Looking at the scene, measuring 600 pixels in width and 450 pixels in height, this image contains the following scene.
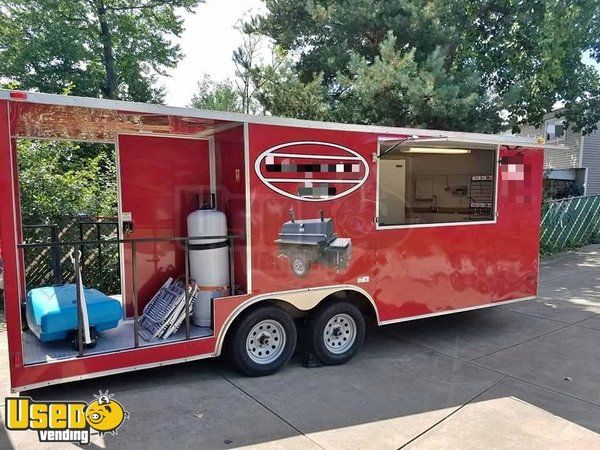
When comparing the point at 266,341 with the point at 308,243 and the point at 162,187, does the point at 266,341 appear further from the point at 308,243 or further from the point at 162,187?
the point at 162,187

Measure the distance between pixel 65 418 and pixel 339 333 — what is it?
261 cm

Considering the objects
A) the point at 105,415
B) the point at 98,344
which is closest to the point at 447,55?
the point at 98,344

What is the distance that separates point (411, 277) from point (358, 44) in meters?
7.67

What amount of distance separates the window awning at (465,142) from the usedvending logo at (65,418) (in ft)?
11.8

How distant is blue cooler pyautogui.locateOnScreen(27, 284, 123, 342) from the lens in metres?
3.85

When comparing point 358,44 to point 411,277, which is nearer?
point 411,277

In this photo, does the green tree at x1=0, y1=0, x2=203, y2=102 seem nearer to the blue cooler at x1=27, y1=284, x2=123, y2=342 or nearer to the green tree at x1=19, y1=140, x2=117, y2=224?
the green tree at x1=19, y1=140, x2=117, y2=224

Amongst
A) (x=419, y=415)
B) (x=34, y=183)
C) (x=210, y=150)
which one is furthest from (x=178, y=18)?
(x=419, y=415)

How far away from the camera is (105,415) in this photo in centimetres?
351

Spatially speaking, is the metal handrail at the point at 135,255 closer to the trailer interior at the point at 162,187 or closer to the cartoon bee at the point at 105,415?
the trailer interior at the point at 162,187

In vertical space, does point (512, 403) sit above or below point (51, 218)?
below

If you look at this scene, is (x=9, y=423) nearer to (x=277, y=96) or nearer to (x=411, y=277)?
(x=411, y=277)

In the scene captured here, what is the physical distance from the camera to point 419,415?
12.1 ft

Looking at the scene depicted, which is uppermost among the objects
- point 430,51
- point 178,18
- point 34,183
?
point 178,18
